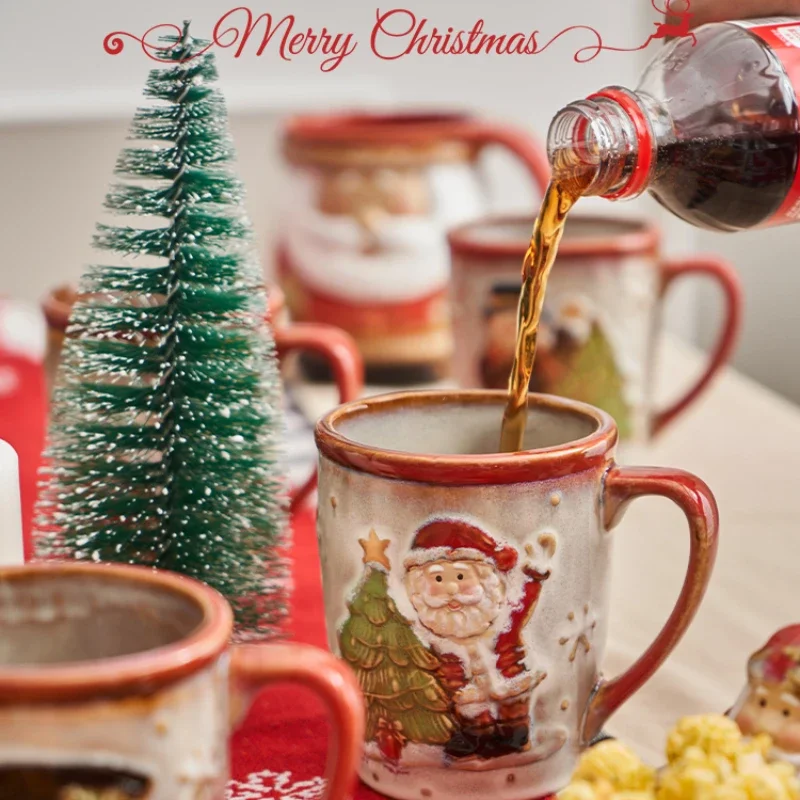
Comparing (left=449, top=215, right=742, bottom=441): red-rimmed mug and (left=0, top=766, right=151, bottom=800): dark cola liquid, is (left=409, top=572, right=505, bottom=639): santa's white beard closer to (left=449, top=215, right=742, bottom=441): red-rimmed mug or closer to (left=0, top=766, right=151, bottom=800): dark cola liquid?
(left=0, top=766, right=151, bottom=800): dark cola liquid

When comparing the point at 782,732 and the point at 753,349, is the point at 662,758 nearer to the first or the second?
the point at 782,732

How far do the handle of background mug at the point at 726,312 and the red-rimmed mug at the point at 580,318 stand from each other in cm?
2

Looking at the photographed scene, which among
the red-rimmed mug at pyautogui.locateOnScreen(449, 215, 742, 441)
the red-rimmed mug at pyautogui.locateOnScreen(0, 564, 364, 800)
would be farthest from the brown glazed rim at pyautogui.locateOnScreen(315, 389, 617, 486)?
the red-rimmed mug at pyautogui.locateOnScreen(449, 215, 742, 441)

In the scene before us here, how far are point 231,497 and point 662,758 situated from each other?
0.23 metres

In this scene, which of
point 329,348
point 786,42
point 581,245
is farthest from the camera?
point 581,245

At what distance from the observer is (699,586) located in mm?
536

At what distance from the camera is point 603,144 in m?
0.58

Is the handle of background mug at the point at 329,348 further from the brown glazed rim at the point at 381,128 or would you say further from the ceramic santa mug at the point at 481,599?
the brown glazed rim at the point at 381,128

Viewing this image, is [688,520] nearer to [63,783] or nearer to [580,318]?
[63,783]

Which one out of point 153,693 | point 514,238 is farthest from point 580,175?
point 514,238

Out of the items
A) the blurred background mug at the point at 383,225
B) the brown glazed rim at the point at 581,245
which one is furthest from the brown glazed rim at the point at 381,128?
the brown glazed rim at the point at 581,245

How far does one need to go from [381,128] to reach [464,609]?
0.77 meters

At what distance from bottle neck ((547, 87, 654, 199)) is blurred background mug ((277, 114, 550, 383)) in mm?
573

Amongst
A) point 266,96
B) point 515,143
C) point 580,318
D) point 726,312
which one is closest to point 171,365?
point 580,318
